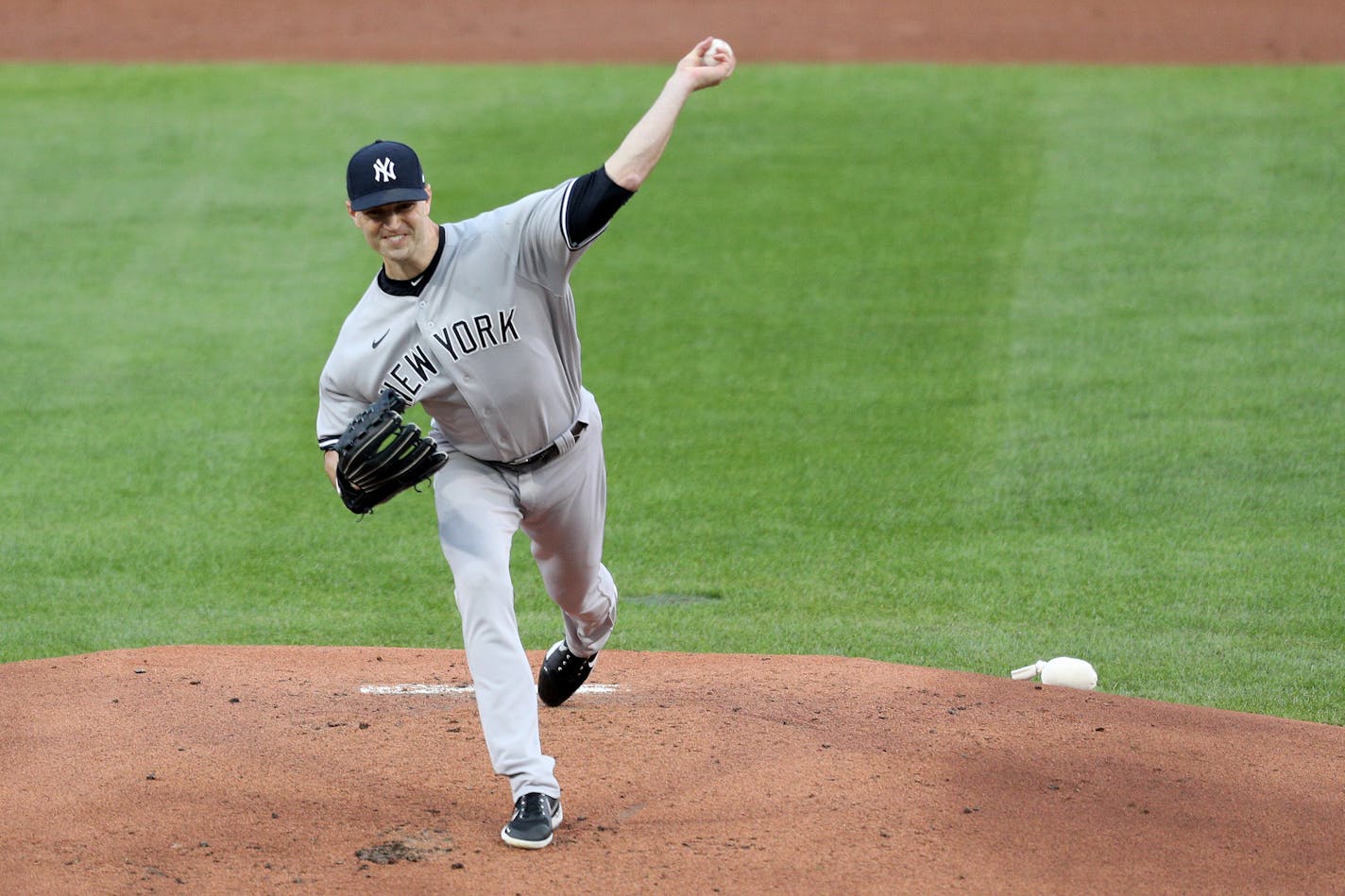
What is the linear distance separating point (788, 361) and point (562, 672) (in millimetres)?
5059

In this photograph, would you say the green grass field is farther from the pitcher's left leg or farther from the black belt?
the black belt

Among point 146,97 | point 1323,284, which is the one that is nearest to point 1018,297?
point 1323,284

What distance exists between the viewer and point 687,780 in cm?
479

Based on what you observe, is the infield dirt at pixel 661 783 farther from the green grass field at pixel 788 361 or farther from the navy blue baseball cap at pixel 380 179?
the navy blue baseball cap at pixel 380 179

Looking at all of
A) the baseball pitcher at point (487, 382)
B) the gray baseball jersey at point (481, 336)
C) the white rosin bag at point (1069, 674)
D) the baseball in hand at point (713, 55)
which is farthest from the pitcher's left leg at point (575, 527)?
the white rosin bag at point (1069, 674)

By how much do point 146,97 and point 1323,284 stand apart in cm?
1078

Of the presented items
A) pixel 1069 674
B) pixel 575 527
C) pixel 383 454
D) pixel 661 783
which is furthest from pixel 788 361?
pixel 383 454

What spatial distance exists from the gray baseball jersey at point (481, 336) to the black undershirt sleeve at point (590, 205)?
0.13ft

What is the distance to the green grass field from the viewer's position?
715 cm

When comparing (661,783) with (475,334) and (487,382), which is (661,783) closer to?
(487,382)

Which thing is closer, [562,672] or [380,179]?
[380,179]

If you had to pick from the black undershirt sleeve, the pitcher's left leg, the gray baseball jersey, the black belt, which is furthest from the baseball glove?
the black undershirt sleeve

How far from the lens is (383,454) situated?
443cm

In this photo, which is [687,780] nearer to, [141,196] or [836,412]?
[836,412]
